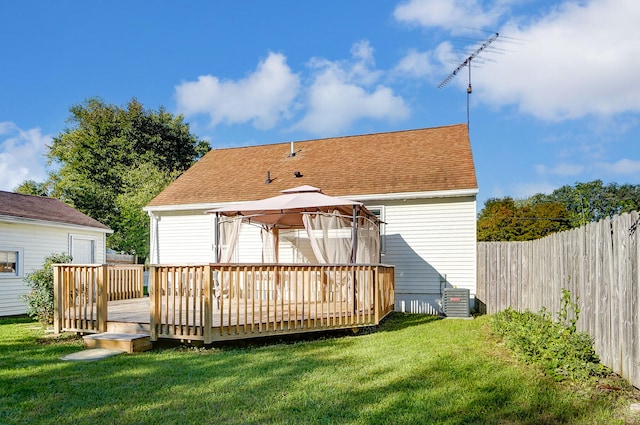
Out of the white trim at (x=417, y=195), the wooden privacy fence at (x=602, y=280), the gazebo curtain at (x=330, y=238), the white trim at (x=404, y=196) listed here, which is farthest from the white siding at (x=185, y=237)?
the wooden privacy fence at (x=602, y=280)

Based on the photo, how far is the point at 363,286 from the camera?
319 inches

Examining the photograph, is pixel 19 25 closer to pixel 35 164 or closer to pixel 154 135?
pixel 154 135

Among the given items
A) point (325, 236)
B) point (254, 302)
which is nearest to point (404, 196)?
point (325, 236)

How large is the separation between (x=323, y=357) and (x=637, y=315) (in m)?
3.69

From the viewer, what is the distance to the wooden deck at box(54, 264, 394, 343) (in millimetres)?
6695

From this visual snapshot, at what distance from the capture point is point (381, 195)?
39.0 ft

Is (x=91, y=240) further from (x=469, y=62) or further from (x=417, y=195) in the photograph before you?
(x=469, y=62)

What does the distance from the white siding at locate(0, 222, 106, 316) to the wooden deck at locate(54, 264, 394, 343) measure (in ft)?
19.2

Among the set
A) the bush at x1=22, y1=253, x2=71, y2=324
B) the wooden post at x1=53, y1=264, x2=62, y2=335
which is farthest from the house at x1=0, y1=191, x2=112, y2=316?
the wooden post at x1=53, y1=264, x2=62, y2=335

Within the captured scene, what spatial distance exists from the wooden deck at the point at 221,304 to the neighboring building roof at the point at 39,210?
6.24m

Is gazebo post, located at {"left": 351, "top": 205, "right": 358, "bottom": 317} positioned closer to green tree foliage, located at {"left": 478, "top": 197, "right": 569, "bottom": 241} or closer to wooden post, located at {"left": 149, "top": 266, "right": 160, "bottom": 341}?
wooden post, located at {"left": 149, "top": 266, "right": 160, "bottom": 341}

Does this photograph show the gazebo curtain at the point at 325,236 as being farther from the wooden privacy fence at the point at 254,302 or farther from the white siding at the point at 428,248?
the white siding at the point at 428,248

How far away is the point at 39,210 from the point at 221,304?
35.9 ft

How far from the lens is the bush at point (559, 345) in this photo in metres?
4.64
